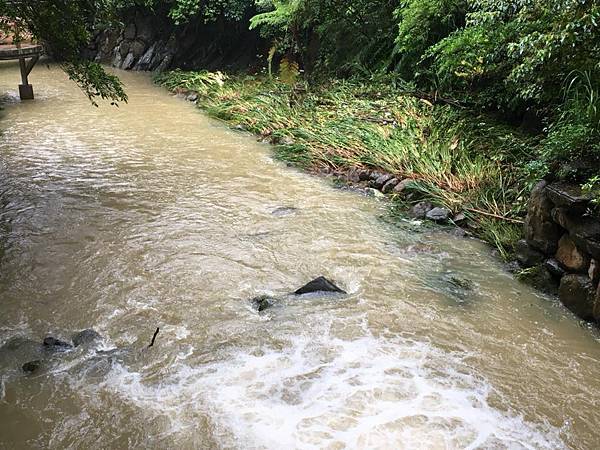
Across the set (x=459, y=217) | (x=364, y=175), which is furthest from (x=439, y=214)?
(x=364, y=175)

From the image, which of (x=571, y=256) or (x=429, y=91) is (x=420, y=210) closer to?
(x=571, y=256)

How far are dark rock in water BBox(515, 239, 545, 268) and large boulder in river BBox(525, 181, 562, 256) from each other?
49 millimetres

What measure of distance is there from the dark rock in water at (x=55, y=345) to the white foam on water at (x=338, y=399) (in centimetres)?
46

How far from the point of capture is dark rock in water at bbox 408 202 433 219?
19.9 ft

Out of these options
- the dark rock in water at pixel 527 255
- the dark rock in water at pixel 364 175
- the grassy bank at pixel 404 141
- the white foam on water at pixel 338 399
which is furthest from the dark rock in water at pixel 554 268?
the dark rock in water at pixel 364 175

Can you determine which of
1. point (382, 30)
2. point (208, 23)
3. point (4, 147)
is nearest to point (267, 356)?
point (4, 147)

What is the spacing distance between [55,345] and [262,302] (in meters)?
1.53

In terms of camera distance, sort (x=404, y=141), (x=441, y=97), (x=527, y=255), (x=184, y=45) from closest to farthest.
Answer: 1. (x=527, y=255)
2. (x=404, y=141)
3. (x=441, y=97)
4. (x=184, y=45)

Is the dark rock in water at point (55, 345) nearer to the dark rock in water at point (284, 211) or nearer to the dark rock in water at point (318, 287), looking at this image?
the dark rock in water at point (318, 287)

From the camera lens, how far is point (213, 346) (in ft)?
12.1

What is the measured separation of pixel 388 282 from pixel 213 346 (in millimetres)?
1708

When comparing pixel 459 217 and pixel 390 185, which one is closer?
pixel 459 217

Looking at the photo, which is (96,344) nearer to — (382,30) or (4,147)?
(4,147)

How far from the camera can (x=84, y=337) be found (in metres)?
3.69
